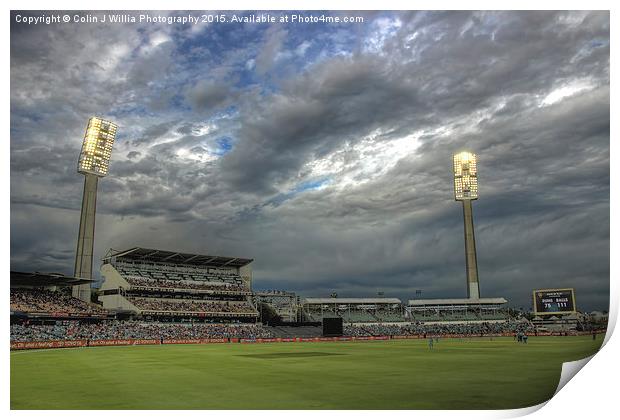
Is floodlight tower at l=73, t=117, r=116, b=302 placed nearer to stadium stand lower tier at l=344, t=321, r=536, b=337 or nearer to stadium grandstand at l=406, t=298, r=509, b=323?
stadium stand lower tier at l=344, t=321, r=536, b=337

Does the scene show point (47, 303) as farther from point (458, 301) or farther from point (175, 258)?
point (458, 301)

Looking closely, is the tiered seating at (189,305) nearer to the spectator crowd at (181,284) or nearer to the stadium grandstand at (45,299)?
the spectator crowd at (181,284)

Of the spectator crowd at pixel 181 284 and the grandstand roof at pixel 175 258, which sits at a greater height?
the grandstand roof at pixel 175 258

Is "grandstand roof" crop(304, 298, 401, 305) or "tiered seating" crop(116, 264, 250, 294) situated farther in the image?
"grandstand roof" crop(304, 298, 401, 305)

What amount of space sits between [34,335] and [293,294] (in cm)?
6092

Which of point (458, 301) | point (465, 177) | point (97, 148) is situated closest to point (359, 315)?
point (458, 301)

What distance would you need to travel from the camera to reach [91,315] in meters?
70.7

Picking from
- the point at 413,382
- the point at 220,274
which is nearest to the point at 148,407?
the point at 413,382

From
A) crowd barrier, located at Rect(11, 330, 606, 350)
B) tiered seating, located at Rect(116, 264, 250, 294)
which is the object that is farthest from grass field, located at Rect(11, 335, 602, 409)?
tiered seating, located at Rect(116, 264, 250, 294)

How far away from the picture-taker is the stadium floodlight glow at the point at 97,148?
7712 centimetres

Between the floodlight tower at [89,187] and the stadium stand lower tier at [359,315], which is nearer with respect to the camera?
the floodlight tower at [89,187]

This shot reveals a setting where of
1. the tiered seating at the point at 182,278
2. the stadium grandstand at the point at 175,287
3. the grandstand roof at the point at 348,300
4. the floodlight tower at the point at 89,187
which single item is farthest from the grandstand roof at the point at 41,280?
the grandstand roof at the point at 348,300

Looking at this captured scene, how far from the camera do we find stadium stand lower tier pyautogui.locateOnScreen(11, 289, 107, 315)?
6353cm
